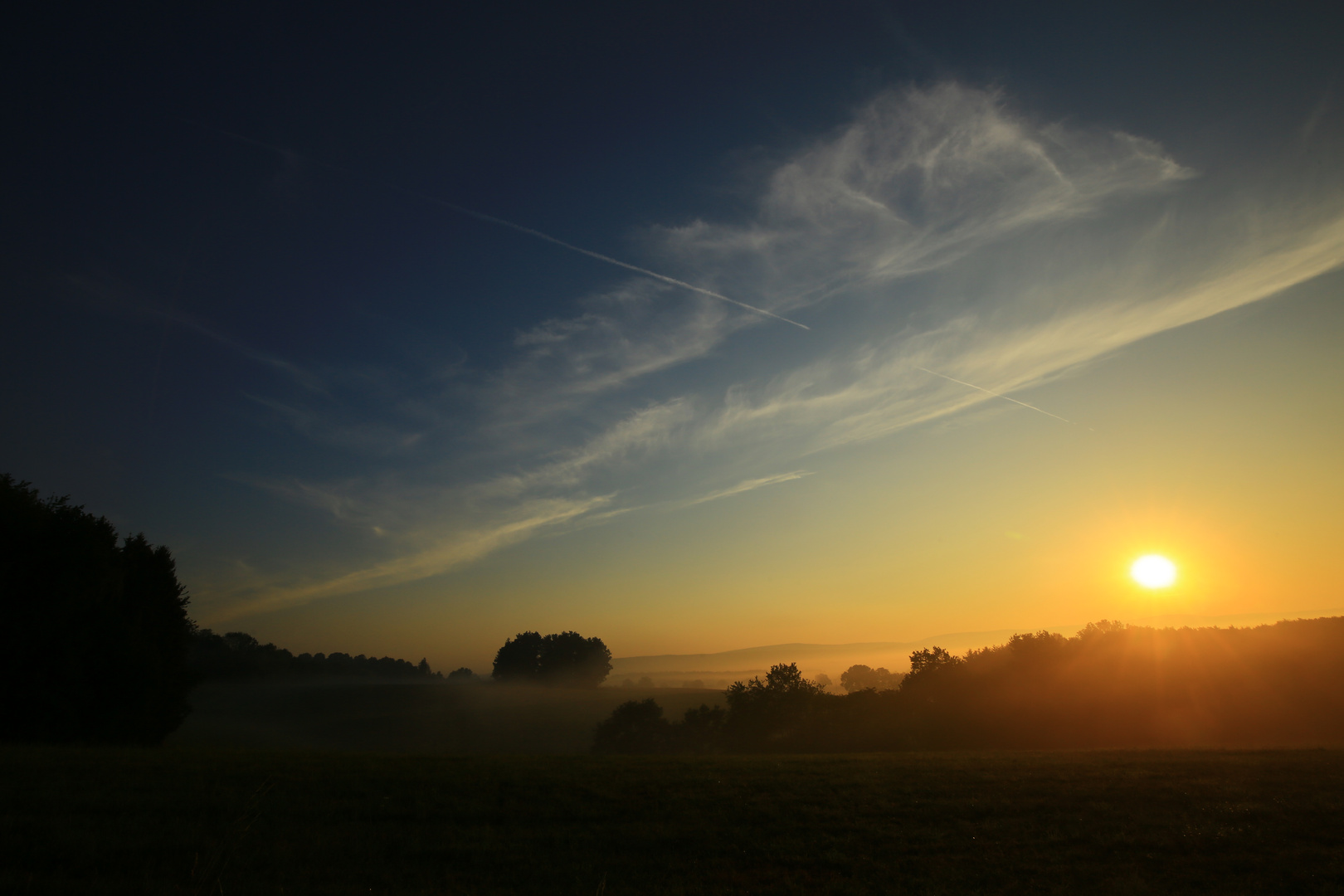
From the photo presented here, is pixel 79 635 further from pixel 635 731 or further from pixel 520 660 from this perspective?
pixel 520 660

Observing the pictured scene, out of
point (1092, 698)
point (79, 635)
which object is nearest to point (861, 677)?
point (1092, 698)

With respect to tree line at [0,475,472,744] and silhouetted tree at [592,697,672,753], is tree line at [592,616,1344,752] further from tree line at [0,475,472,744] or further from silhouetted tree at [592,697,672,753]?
tree line at [0,475,472,744]

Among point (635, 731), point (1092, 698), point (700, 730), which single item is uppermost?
point (1092, 698)

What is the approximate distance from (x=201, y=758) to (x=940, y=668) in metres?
53.7

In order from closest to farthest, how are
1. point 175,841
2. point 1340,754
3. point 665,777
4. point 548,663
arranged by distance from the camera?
point 175,841 < point 665,777 < point 1340,754 < point 548,663

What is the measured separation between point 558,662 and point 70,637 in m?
→ 129

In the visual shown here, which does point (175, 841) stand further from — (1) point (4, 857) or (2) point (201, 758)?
(2) point (201, 758)

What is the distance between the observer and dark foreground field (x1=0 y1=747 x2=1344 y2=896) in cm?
909

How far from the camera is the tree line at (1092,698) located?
Answer: 40.5 m

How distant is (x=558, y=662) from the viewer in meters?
148

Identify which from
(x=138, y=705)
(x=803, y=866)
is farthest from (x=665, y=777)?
(x=138, y=705)

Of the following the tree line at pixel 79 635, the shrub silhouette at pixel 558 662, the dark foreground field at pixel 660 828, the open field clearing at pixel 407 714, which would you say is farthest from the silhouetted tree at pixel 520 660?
the dark foreground field at pixel 660 828

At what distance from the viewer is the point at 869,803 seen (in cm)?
1414

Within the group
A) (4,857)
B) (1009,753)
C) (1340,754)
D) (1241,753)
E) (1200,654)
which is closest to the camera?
(4,857)
